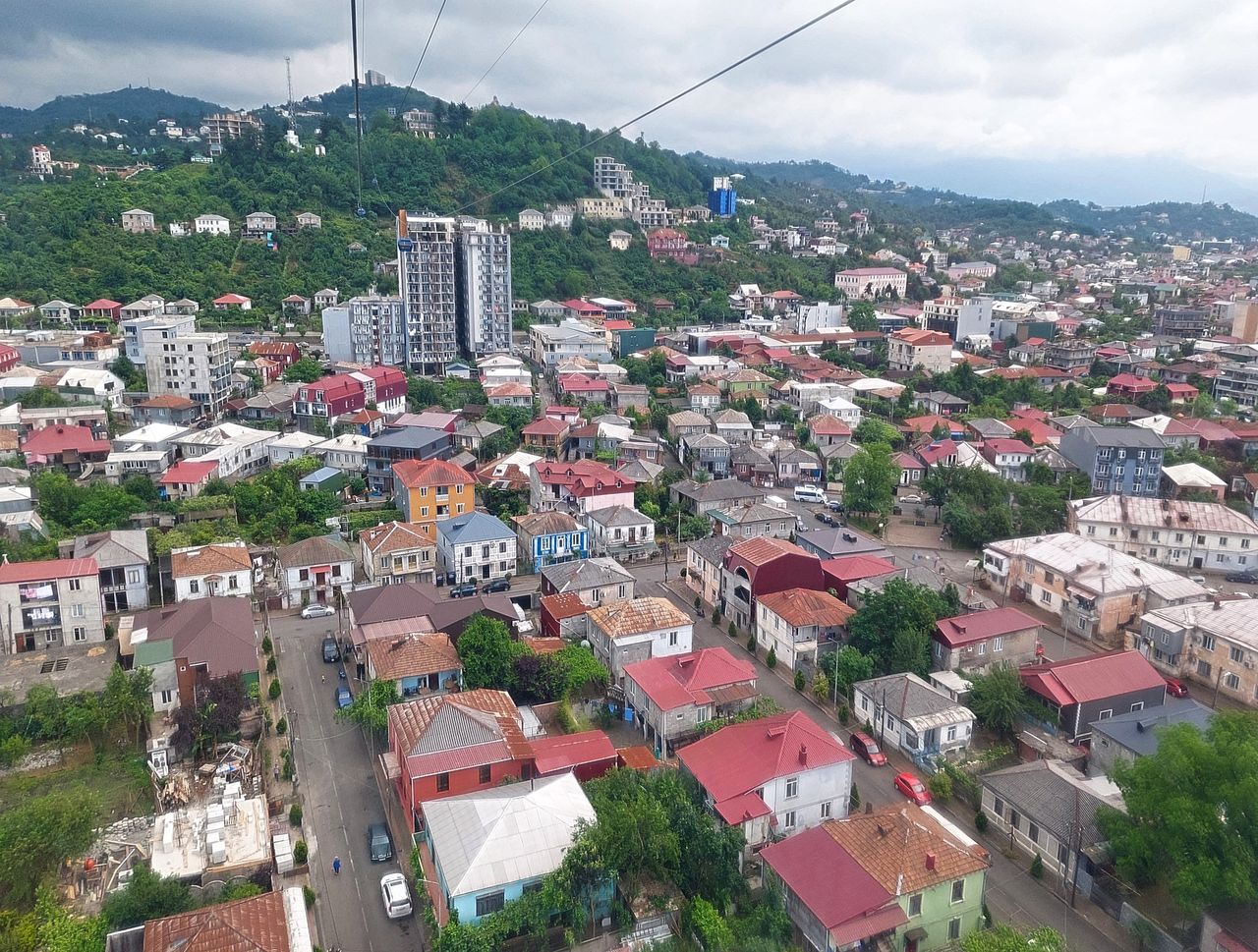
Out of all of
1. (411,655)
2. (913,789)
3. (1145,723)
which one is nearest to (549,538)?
(411,655)

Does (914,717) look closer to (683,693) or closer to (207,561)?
(683,693)

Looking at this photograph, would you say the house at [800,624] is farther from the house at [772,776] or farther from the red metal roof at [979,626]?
the house at [772,776]

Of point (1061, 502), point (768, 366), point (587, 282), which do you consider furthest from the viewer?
point (587, 282)

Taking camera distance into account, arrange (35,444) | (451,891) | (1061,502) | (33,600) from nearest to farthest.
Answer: (451,891), (33,600), (1061,502), (35,444)

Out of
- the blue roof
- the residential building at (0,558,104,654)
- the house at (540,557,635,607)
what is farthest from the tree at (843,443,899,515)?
the residential building at (0,558,104,654)

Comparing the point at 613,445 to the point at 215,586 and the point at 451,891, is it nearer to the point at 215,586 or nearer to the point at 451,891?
the point at 215,586

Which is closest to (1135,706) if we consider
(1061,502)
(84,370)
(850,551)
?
(850,551)
